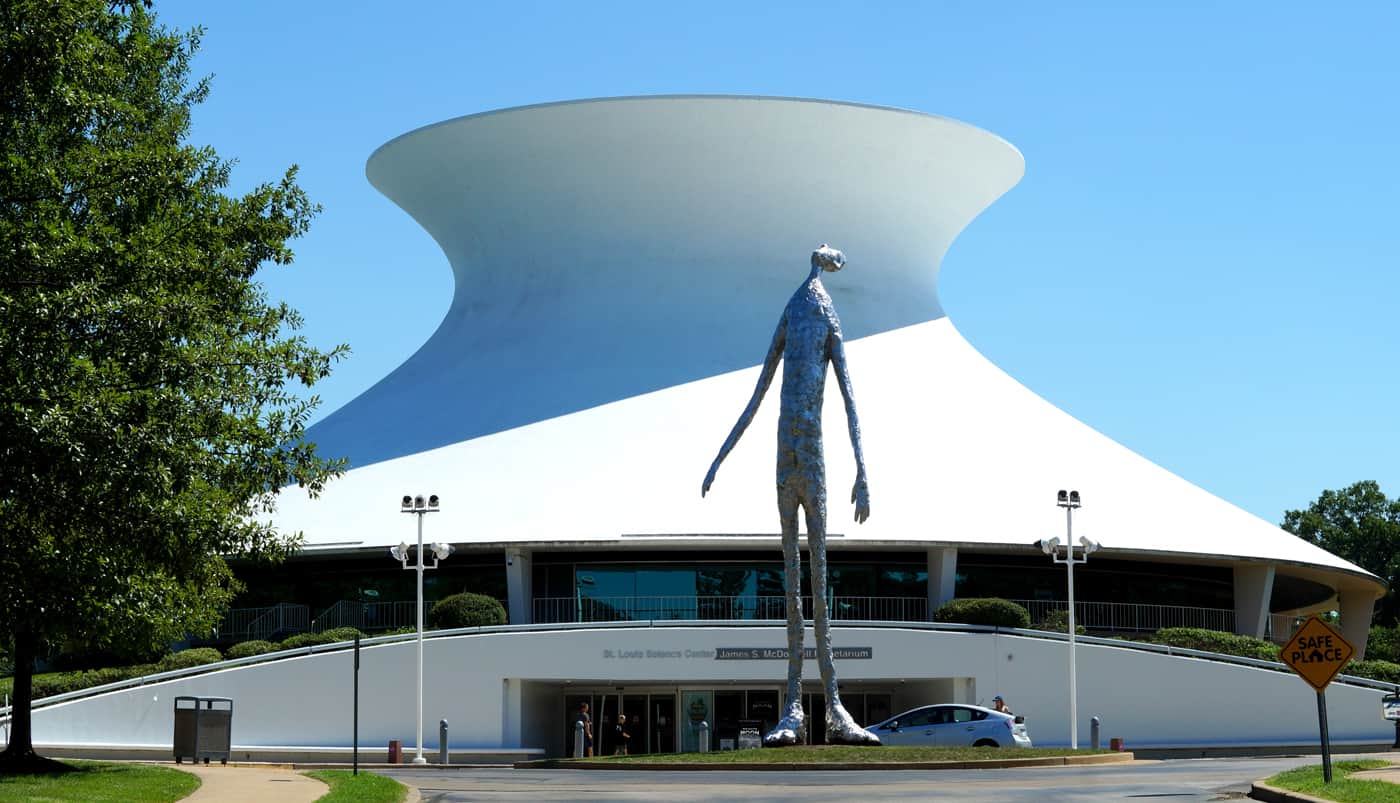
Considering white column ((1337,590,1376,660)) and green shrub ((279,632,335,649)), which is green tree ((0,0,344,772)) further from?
white column ((1337,590,1376,660))

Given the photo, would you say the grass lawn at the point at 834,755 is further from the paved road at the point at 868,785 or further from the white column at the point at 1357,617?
the white column at the point at 1357,617

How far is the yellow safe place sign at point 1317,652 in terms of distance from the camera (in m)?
18.1

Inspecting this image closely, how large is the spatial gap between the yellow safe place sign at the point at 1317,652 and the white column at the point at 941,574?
21.2 meters

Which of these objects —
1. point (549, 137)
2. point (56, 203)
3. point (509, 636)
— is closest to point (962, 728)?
point (509, 636)

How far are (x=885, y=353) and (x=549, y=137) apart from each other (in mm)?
9908

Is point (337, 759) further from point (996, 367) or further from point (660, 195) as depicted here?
point (996, 367)

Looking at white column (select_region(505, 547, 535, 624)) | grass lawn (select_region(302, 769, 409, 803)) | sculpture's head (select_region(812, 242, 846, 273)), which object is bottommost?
grass lawn (select_region(302, 769, 409, 803))

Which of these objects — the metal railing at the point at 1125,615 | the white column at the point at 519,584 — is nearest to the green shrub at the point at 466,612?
the white column at the point at 519,584

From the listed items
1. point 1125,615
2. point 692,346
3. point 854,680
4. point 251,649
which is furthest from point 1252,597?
point 251,649

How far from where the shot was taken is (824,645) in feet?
87.0

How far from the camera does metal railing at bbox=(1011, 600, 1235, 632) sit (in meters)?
42.1

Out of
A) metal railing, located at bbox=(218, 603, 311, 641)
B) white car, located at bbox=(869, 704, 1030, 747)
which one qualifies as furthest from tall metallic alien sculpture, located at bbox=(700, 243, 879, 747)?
metal railing, located at bbox=(218, 603, 311, 641)

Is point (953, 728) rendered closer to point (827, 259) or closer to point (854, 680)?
point (854, 680)

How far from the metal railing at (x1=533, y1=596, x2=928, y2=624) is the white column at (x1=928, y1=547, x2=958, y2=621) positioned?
4.08 feet
